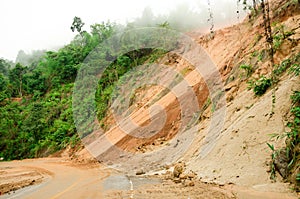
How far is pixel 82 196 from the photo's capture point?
8266 mm

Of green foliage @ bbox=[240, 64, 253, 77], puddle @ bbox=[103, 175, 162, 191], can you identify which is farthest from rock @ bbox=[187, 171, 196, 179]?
green foliage @ bbox=[240, 64, 253, 77]

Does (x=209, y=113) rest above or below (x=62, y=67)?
below

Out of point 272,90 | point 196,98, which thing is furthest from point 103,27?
point 272,90

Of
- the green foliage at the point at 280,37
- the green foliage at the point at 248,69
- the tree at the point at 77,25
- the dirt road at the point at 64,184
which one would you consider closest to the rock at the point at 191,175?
the dirt road at the point at 64,184

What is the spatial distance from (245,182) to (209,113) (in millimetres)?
7039

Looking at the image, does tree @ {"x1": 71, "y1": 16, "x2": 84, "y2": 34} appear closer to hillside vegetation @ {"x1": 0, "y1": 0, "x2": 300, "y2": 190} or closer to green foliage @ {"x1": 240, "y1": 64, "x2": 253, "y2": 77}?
hillside vegetation @ {"x1": 0, "y1": 0, "x2": 300, "y2": 190}

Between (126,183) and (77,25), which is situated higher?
(77,25)

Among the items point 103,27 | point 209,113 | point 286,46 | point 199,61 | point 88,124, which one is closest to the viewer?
point 286,46

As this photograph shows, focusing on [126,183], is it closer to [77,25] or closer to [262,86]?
[262,86]

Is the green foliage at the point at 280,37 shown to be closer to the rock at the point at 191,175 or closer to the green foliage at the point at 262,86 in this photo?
the green foliage at the point at 262,86

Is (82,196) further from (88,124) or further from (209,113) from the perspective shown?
(88,124)

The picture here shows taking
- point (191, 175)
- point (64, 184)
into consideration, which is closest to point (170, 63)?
point (64, 184)

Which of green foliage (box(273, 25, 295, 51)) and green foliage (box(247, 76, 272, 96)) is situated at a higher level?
green foliage (box(273, 25, 295, 51))

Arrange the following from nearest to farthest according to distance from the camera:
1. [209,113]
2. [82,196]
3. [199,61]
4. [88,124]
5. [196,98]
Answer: [82,196]
[209,113]
[196,98]
[199,61]
[88,124]
